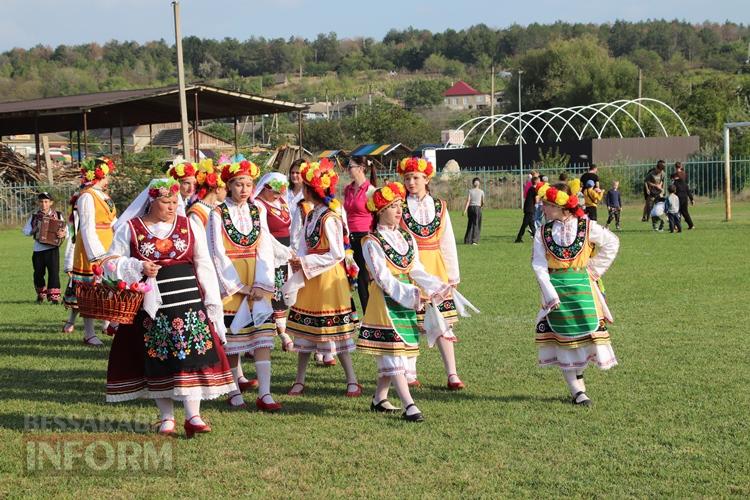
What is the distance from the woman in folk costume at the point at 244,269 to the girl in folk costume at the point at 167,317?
31.3 inches

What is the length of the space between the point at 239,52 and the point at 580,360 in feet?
655

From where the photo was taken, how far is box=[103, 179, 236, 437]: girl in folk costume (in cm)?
628

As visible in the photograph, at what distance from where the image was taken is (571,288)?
281 inches

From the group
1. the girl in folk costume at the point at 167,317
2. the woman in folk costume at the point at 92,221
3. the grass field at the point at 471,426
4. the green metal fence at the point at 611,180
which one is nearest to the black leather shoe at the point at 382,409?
the grass field at the point at 471,426

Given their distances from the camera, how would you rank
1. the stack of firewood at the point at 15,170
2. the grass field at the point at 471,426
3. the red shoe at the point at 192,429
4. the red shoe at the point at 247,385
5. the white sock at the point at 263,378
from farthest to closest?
Result: the stack of firewood at the point at 15,170 < the red shoe at the point at 247,385 < the white sock at the point at 263,378 < the red shoe at the point at 192,429 < the grass field at the point at 471,426

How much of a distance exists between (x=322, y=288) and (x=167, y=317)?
1.64 meters

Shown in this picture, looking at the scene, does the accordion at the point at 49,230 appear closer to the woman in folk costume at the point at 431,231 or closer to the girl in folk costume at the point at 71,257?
the girl in folk costume at the point at 71,257

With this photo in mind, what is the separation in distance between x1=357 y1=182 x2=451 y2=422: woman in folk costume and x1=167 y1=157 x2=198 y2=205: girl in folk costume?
1.75m

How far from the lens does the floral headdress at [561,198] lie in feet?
23.4

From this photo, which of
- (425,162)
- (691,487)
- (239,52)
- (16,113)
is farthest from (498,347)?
(239,52)

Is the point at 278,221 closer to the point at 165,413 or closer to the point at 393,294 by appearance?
the point at 393,294

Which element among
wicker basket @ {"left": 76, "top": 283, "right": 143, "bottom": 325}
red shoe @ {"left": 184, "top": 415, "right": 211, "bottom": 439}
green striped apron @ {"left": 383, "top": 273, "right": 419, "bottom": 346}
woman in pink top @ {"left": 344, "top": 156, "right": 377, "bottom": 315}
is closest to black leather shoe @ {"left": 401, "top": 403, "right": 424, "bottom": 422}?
green striped apron @ {"left": 383, "top": 273, "right": 419, "bottom": 346}

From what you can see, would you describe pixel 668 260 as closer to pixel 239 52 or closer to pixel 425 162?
pixel 425 162

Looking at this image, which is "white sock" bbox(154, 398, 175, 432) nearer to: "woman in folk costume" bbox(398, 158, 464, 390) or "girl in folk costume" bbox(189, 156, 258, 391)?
"girl in folk costume" bbox(189, 156, 258, 391)
